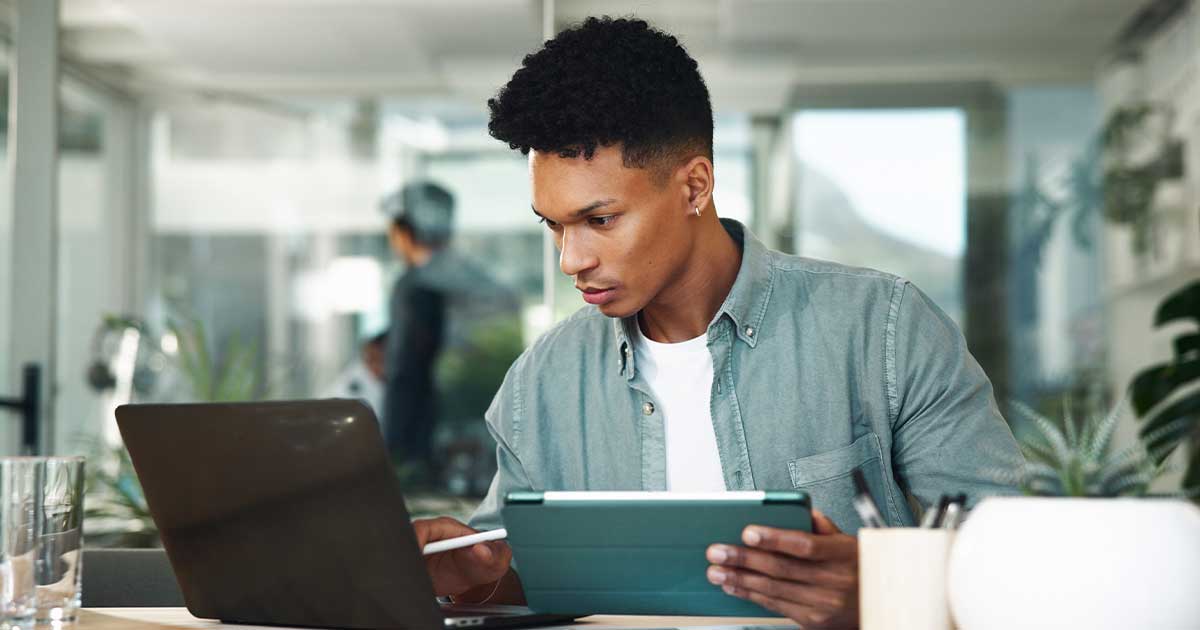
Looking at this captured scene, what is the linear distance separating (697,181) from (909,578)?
3.13ft

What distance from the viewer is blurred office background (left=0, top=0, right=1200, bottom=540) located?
376 cm

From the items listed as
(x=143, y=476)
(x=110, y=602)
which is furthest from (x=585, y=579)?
(x=110, y=602)

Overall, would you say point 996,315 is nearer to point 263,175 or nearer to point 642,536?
point 263,175

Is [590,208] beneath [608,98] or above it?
beneath

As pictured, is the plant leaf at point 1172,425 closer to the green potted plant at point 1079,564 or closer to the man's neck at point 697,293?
the man's neck at point 697,293

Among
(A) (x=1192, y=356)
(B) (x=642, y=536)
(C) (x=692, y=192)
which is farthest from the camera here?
(A) (x=1192, y=356)

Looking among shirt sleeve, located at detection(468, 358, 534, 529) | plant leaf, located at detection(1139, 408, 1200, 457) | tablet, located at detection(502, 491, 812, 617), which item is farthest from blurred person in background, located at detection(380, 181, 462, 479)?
tablet, located at detection(502, 491, 812, 617)

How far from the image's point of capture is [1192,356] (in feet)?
11.8

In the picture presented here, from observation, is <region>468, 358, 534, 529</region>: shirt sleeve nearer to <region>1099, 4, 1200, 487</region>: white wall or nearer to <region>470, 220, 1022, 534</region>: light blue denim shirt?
<region>470, 220, 1022, 534</region>: light blue denim shirt

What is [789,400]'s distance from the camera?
72.3 inches

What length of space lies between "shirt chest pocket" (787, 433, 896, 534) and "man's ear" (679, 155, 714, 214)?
40 centimetres

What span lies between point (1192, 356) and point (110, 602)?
2963 mm

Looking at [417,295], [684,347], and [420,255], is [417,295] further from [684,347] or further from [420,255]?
[684,347]

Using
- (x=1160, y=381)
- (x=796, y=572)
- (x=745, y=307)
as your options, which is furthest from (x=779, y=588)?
(x=1160, y=381)
